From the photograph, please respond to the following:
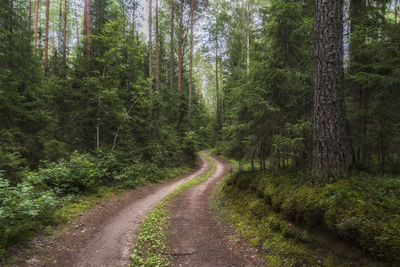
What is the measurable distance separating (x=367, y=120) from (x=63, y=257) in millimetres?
9835

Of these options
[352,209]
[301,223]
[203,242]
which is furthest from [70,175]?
[352,209]

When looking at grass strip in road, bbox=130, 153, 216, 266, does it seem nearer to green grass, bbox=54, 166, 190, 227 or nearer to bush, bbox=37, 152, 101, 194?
green grass, bbox=54, 166, 190, 227

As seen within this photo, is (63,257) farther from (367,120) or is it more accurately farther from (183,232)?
(367,120)

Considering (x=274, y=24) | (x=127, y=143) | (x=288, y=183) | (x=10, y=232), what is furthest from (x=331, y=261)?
(x=127, y=143)

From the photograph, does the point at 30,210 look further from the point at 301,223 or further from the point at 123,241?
the point at 301,223

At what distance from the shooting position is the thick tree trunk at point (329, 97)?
4469 millimetres

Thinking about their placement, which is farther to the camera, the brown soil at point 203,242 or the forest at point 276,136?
the brown soil at point 203,242

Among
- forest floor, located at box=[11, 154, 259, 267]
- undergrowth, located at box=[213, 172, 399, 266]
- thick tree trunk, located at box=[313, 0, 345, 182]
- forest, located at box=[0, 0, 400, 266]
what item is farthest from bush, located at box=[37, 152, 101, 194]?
thick tree trunk, located at box=[313, 0, 345, 182]

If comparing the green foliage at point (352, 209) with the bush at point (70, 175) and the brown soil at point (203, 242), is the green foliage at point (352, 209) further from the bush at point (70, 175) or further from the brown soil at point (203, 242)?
the bush at point (70, 175)

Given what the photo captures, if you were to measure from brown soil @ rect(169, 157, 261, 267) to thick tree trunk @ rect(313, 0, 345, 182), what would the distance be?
2.88 metres

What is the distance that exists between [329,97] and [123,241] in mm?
6720

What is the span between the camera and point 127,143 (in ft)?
42.3

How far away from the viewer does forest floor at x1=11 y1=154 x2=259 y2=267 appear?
414 centimetres

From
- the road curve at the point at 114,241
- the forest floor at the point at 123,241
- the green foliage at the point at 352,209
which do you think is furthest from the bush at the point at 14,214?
the green foliage at the point at 352,209
